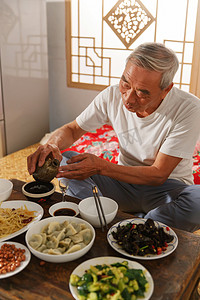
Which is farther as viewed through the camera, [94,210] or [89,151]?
[89,151]

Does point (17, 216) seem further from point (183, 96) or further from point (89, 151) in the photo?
point (89, 151)

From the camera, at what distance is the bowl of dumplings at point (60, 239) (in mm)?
1295

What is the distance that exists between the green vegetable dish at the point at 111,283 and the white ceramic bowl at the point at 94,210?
1.14 feet

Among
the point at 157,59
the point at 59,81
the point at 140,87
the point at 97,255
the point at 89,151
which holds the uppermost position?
the point at 157,59

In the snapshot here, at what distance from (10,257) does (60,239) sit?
214 millimetres

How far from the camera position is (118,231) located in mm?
1475

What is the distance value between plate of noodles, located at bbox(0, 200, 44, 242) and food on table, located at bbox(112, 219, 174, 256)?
1.36ft

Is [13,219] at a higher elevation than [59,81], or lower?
lower

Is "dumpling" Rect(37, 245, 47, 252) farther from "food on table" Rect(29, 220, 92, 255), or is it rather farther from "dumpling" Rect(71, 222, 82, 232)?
"dumpling" Rect(71, 222, 82, 232)

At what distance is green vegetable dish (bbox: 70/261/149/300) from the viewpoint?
1.10 m

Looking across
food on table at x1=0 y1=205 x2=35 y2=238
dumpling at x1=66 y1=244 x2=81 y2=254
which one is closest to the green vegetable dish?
dumpling at x1=66 y1=244 x2=81 y2=254

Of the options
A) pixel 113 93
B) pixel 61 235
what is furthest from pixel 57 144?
pixel 61 235

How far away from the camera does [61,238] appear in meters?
1.40

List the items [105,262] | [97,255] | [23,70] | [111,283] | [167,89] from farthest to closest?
[23,70] → [167,89] → [97,255] → [105,262] → [111,283]
